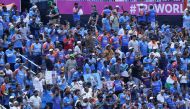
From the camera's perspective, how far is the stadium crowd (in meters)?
30.4

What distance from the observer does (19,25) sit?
34250 mm

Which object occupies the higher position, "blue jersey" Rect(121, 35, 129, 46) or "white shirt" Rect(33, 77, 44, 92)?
"blue jersey" Rect(121, 35, 129, 46)

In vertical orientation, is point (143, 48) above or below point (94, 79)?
above

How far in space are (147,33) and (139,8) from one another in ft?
9.70

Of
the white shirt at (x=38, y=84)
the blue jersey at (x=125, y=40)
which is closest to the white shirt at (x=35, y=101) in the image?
the white shirt at (x=38, y=84)

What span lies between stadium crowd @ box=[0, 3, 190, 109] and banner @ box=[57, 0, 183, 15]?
981mm

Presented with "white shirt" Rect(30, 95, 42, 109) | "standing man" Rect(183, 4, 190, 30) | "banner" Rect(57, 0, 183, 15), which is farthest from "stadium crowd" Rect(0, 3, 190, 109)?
"standing man" Rect(183, 4, 190, 30)

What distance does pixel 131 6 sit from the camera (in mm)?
40125

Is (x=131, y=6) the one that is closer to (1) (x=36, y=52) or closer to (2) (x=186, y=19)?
(2) (x=186, y=19)

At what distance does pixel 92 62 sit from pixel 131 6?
7.67m

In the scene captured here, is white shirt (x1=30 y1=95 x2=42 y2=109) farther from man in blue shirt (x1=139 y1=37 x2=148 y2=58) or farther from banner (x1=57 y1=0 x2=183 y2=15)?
banner (x1=57 y1=0 x2=183 y2=15)

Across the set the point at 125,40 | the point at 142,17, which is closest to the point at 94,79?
the point at 125,40

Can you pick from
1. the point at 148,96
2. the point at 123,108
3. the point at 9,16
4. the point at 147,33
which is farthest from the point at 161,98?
the point at 9,16

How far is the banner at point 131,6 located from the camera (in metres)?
38.8
